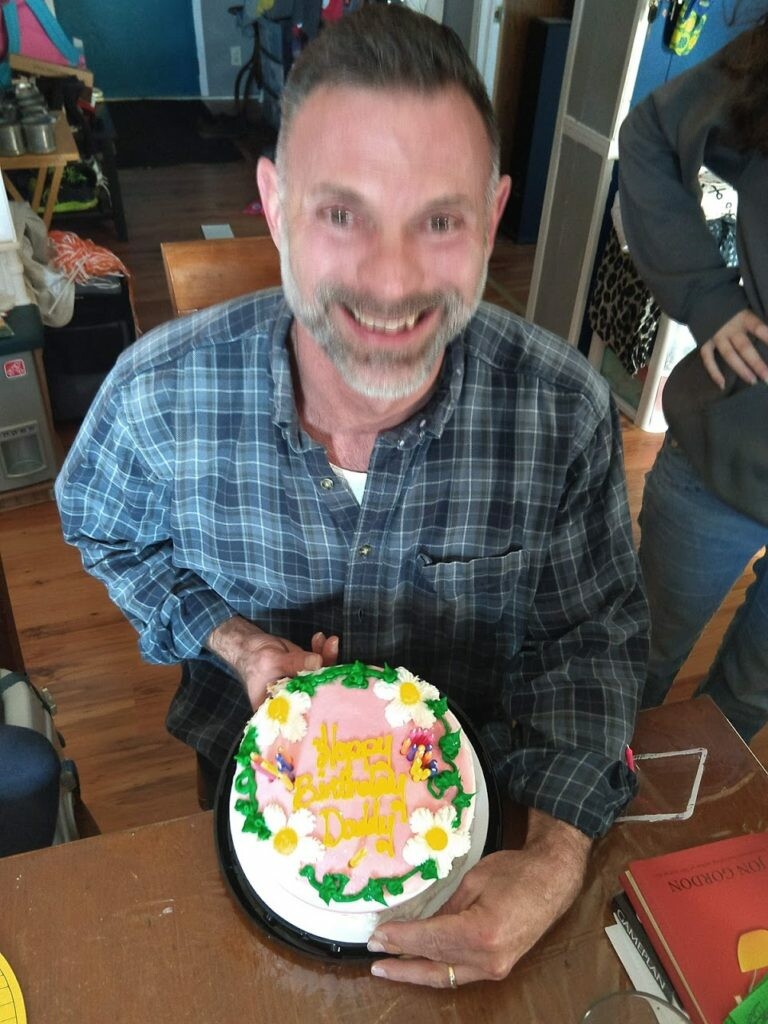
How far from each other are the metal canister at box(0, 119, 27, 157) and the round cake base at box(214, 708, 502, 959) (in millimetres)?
2851

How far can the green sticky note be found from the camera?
2.25 ft

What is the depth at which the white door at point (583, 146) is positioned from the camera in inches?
101

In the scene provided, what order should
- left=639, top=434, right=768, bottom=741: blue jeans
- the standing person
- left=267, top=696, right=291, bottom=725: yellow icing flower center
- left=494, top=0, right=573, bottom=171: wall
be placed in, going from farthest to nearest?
1. left=494, top=0, right=573, bottom=171: wall
2. left=639, top=434, right=768, bottom=741: blue jeans
3. the standing person
4. left=267, top=696, right=291, bottom=725: yellow icing flower center

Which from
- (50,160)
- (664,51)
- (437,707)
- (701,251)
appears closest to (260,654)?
(437,707)

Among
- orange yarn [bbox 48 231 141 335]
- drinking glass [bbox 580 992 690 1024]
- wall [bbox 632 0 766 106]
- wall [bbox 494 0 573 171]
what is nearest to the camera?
drinking glass [bbox 580 992 690 1024]

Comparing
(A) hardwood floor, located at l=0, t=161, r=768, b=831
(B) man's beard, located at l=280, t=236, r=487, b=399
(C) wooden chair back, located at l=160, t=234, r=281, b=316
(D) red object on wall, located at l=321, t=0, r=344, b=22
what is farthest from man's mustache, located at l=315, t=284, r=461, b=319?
(D) red object on wall, located at l=321, t=0, r=344, b=22

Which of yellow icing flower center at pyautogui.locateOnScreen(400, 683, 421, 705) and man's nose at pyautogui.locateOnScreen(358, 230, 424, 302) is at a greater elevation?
man's nose at pyautogui.locateOnScreen(358, 230, 424, 302)

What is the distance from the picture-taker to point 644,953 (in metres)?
0.75

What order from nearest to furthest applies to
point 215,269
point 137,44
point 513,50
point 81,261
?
point 215,269
point 81,261
point 513,50
point 137,44

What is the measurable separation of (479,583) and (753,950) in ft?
1.62

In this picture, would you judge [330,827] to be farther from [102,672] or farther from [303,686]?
[102,672]

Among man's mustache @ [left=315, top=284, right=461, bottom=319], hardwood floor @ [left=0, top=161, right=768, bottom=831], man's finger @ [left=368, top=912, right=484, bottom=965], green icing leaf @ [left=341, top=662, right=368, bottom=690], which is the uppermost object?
man's mustache @ [left=315, top=284, right=461, bottom=319]

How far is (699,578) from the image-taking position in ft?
4.59

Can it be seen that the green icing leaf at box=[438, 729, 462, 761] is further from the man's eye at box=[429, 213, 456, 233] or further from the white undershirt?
the man's eye at box=[429, 213, 456, 233]
